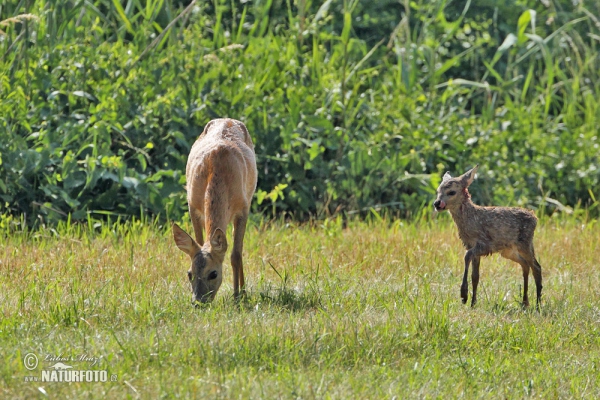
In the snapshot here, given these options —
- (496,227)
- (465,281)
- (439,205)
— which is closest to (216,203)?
(439,205)

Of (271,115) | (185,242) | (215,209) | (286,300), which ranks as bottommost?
(286,300)

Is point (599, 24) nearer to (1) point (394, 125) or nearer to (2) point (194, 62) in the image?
(1) point (394, 125)

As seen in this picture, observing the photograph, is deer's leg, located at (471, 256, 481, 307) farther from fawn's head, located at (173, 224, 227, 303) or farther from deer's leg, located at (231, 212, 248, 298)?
fawn's head, located at (173, 224, 227, 303)

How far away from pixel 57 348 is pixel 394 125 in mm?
6095

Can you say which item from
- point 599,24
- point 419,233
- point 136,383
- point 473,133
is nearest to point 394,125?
point 473,133

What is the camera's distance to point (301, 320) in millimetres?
6805

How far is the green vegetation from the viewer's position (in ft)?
32.3

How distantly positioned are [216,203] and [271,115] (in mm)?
3724

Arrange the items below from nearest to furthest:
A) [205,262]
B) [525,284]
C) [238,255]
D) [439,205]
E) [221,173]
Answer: [205,262] → [439,205] → [525,284] → [221,173] → [238,255]

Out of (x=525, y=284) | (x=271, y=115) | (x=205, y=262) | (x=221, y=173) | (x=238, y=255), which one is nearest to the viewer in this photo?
(x=205, y=262)

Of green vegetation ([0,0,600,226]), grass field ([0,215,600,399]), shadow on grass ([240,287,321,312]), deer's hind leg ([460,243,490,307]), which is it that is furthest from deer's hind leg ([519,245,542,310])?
green vegetation ([0,0,600,226])

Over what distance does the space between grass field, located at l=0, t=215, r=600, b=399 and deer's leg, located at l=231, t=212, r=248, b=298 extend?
12 cm

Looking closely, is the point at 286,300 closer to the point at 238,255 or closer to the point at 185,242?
the point at 238,255

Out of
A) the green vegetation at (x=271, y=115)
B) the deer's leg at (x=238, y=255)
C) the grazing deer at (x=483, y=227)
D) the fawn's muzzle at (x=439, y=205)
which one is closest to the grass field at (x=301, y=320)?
the deer's leg at (x=238, y=255)
